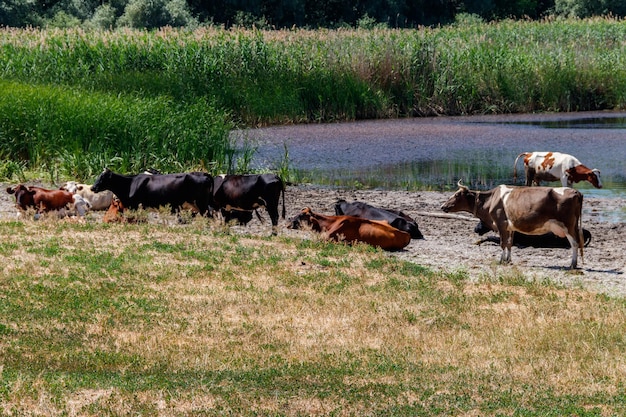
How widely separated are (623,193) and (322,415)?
14.7 m

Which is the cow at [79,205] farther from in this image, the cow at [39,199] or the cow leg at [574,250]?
the cow leg at [574,250]

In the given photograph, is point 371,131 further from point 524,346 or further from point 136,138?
point 524,346

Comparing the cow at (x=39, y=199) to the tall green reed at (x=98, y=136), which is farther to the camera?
the tall green reed at (x=98, y=136)

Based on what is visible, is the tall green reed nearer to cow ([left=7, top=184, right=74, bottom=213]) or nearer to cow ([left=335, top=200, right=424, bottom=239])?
cow ([left=7, top=184, right=74, bottom=213])

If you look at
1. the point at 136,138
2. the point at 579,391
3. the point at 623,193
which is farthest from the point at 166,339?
the point at 623,193

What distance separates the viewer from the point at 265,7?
213ft

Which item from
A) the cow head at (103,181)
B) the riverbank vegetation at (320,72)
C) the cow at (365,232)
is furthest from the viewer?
the riverbank vegetation at (320,72)

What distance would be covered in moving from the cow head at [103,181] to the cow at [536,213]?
235 inches

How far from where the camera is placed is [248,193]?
54.1 ft

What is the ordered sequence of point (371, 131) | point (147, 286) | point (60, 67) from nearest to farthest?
point (147, 286) < point (60, 67) < point (371, 131)

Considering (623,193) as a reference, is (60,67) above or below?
above

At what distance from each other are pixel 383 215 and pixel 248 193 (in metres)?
2.13

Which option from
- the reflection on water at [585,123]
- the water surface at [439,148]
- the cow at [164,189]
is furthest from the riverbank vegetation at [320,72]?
the cow at [164,189]

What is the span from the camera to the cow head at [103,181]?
16.7 meters
